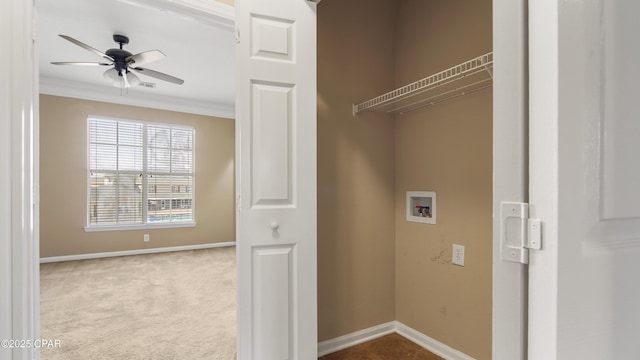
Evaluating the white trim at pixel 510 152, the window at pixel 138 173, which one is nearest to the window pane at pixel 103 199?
the window at pixel 138 173

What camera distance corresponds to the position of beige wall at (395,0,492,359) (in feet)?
5.44

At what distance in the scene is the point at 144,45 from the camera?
3256mm

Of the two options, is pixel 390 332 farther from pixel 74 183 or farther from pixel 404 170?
pixel 74 183

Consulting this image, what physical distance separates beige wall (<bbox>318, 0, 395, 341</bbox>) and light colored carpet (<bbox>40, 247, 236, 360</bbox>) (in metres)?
0.88

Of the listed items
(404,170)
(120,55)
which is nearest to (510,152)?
(404,170)

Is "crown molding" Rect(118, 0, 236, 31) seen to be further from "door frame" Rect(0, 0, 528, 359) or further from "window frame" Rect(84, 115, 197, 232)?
"window frame" Rect(84, 115, 197, 232)

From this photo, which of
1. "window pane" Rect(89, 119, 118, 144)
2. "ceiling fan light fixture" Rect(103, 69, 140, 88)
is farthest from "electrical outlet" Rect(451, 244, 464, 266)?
"window pane" Rect(89, 119, 118, 144)

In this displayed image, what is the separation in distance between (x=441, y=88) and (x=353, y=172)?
0.78 metres

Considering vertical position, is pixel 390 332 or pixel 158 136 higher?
pixel 158 136

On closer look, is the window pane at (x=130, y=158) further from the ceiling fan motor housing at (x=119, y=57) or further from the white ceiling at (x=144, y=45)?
the ceiling fan motor housing at (x=119, y=57)

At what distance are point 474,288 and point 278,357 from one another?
47.1 inches

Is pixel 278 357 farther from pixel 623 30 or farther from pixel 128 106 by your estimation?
pixel 128 106

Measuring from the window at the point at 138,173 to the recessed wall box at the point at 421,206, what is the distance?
456 centimetres

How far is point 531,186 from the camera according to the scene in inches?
19.4
